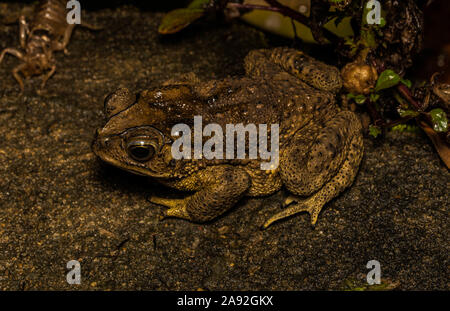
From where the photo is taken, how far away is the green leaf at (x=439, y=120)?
4.14m

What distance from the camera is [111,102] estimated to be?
3965 mm

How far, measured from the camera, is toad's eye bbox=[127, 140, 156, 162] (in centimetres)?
374

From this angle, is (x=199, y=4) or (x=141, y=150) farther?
(x=199, y=4)

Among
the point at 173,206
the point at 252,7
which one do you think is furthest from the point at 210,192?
the point at 252,7

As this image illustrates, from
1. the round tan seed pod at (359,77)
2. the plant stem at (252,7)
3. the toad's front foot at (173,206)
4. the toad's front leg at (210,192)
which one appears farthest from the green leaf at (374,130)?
the toad's front foot at (173,206)

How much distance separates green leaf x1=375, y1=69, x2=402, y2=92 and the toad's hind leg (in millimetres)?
395

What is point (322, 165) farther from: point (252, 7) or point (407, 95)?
point (252, 7)

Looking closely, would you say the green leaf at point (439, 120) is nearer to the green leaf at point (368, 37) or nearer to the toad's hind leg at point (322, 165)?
the toad's hind leg at point (322, 165)

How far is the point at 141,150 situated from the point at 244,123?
879 mm

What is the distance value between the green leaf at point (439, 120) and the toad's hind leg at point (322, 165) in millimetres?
640

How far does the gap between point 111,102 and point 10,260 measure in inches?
59.6

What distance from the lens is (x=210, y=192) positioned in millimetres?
3980

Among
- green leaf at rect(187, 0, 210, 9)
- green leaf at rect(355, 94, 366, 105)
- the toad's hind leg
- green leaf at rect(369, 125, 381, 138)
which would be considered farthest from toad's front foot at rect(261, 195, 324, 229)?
green leaf at rect(187, 0, 210, 9)

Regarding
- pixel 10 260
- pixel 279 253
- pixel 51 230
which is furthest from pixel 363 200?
pixel 10 260
